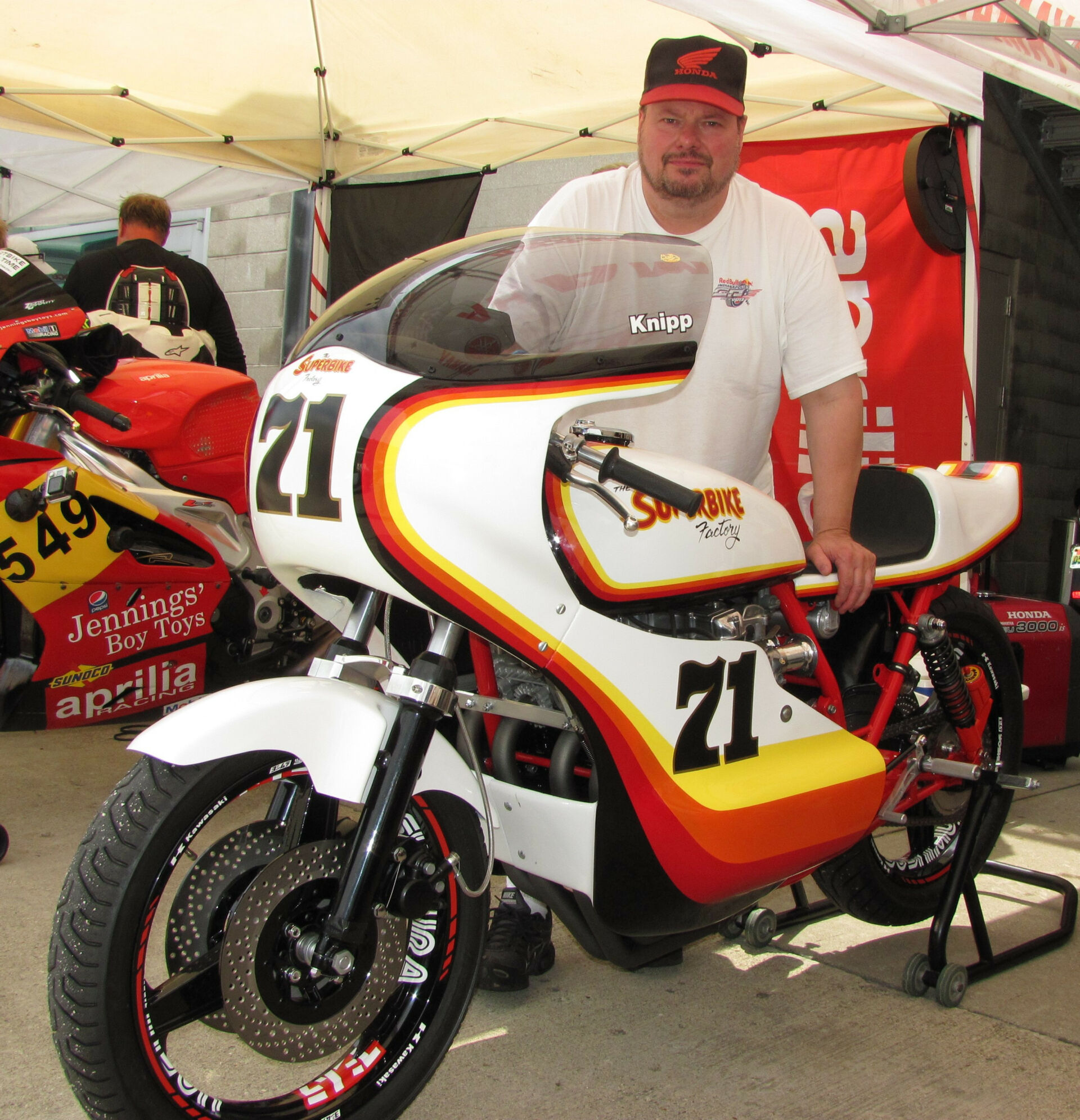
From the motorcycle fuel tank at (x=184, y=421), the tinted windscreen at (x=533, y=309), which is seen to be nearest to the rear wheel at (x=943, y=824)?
the tinted windscreen at (x=533, y=309)

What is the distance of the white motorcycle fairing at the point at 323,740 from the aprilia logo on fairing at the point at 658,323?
621mm

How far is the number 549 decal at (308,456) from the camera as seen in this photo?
1.38 meters

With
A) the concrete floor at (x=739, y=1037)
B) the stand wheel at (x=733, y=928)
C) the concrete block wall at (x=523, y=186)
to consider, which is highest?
the concrete block wall at (x=523, y=186)

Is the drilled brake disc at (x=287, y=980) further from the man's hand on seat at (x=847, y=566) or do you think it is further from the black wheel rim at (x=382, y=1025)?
the man's hand on seat at (x=847, y=566)

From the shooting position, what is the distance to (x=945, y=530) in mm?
2156

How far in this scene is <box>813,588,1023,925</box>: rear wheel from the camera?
222 centimetres

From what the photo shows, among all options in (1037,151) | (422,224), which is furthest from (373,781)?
(1037,151)

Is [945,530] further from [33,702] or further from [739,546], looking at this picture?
[33,702]

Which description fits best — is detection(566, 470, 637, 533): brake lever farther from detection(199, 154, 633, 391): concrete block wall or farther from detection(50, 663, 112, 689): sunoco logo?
detection(199, 154, 633, 391): concrete block wall

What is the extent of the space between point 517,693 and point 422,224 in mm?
4427

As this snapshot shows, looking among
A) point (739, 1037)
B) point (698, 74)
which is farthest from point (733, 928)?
point (698, 74)

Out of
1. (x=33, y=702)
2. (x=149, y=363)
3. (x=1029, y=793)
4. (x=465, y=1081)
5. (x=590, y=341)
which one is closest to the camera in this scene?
(x=590, y=341)

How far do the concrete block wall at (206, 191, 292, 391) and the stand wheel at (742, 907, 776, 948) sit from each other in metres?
5.49

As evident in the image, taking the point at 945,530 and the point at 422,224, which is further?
the point at 422,224
